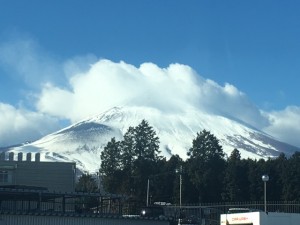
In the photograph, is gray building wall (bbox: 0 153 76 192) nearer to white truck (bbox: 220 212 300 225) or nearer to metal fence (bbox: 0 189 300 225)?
metal fence (bbox: 0 189 300 225)

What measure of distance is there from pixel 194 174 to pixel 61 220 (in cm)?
4337

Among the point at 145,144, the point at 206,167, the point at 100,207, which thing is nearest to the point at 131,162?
the point at 145,144

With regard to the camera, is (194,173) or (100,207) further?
(194,173)

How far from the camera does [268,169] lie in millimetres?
90500

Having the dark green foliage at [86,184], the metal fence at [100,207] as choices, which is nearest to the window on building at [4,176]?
the metal fence at [100,207]

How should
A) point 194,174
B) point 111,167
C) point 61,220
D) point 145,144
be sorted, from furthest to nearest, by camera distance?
point 145,144 → point 111,167 → point 194,174 → point 61,220

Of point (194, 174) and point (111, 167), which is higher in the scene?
point (111, 167)

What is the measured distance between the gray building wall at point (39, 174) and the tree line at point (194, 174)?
29.2ft

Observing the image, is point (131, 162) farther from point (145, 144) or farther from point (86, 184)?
point (86, 184)

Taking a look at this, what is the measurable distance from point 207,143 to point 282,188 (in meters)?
12.9

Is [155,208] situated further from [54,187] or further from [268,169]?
[268,169]

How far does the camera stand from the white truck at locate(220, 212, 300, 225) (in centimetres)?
3441

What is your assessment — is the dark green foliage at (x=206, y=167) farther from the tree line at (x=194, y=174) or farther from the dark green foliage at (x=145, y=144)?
the dark green foliage at (x=145, y=144)

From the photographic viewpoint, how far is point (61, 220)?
46688 millimetres
